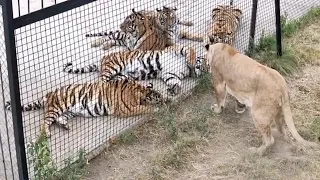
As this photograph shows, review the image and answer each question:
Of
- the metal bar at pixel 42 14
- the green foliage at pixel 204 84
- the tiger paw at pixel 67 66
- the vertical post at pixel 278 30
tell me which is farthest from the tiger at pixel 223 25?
the metal bar at pixel 42 14

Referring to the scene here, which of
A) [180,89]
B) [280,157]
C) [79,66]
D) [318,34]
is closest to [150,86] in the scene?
[180,89]

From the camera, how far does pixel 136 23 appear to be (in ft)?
21.4

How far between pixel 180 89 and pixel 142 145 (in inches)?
40.8

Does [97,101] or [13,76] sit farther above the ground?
[13,76]

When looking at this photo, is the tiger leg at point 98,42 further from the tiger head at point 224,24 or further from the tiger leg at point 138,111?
the tiger leg at point 138,111

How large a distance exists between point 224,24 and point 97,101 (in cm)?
223

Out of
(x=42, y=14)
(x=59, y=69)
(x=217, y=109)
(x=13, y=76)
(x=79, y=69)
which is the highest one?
(x=42, y=14)

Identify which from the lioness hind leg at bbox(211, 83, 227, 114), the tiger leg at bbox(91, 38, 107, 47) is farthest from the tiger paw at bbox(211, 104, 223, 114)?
the tiger leg at bbox(91, 38, 107, 47)

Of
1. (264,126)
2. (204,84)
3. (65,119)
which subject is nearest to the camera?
(264,126)

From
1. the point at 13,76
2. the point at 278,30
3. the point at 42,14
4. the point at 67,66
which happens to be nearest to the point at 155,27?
the point at 67,66

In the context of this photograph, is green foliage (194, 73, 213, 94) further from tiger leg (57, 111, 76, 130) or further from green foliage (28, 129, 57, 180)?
green foliage (28, 129, 57, 180)

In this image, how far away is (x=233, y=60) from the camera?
5.16 m

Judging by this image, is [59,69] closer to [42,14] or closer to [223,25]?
[42,14]

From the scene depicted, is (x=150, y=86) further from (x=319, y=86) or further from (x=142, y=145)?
(x=319, y=86)
